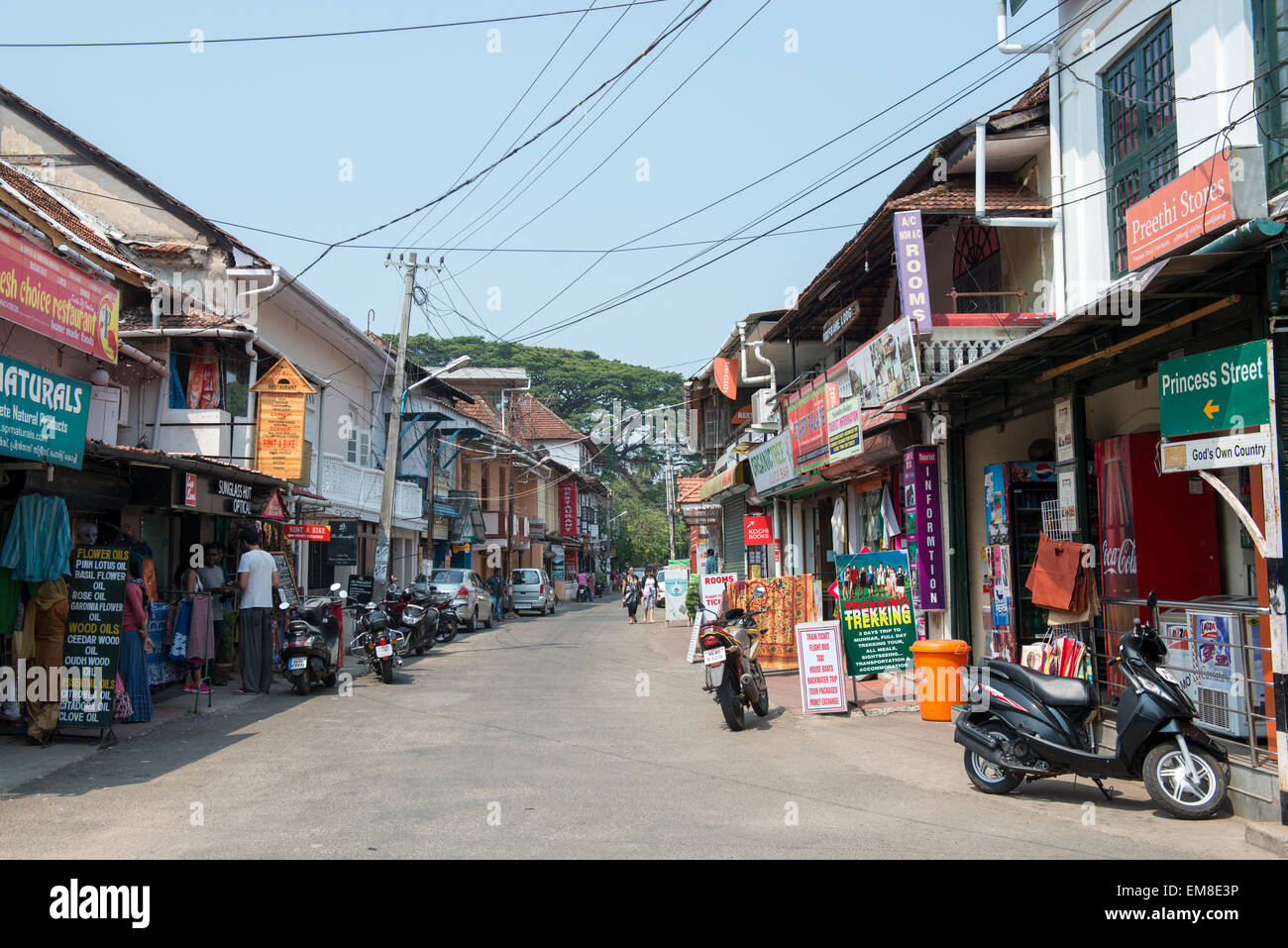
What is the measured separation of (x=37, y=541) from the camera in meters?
9.30

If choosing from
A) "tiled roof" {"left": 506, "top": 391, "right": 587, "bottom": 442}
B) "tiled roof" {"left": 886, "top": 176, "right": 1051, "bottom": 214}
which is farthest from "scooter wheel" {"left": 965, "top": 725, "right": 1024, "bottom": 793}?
"tiled roof" {"left": 506, "top": 391, "right": 587, "bottom": 442}

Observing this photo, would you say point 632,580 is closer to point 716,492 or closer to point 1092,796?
point 716,492

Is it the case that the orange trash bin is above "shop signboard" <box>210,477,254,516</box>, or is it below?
below

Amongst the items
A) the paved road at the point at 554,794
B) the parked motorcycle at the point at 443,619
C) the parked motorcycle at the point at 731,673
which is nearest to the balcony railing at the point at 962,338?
the parked motorcycle at the point at 731,673

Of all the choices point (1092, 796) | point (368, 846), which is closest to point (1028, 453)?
point (1092, 796)

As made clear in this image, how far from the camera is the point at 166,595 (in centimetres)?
1388

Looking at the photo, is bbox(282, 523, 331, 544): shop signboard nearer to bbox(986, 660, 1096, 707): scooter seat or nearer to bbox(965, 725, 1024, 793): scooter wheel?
bbox(965, 725, 1024, 793): scooter wheel

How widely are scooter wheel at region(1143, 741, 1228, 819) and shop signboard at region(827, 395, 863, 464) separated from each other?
8.85 m

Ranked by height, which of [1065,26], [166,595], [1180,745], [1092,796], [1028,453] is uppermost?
[1065,26]

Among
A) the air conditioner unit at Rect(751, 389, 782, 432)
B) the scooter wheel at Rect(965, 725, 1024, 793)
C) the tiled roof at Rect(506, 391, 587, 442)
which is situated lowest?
the scooter wheel at Rect(965, 725, 1024, 793)

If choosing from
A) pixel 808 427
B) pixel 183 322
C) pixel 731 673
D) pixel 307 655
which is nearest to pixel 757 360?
pixel 808 427

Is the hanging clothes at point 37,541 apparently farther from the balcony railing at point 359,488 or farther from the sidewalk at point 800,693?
the balcony railing at point 359,488

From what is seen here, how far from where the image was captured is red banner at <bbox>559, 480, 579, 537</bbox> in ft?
204

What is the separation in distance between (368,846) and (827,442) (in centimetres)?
1244
